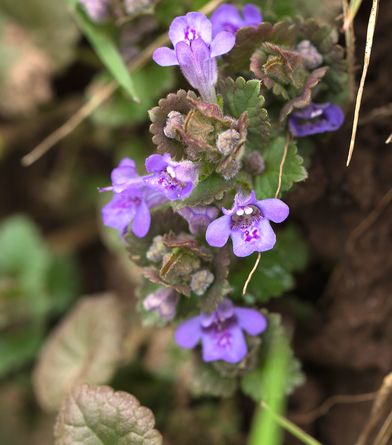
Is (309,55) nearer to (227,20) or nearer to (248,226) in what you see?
(227,20)

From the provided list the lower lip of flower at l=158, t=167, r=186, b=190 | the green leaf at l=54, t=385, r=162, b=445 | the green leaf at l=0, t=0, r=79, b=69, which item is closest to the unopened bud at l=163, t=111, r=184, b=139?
the lower lip of flower at l=158, t=167, r=186, b=190

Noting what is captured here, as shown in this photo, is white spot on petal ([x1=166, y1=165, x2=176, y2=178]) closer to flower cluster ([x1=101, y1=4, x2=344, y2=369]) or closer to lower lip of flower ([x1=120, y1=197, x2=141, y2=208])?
flower cluster ([x1=101, y1=4, x2=344, y2=369])

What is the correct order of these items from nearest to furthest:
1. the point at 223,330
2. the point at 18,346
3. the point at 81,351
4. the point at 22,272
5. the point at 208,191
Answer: the point at 208,191 < the point at 223,330 < the point at 81,351 < the point at 18,346 < the point at 22,272

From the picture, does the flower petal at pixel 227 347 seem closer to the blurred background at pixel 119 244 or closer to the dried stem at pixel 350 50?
the blurred background at pixel 119 244

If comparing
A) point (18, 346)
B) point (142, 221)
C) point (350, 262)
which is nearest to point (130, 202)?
point (142, 221)

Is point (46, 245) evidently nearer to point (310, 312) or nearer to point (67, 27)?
point (67, 27)

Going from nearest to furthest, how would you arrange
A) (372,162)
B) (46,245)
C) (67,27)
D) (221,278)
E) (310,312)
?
(221,278), (372,162), (310,312), (67,27), (46,245)

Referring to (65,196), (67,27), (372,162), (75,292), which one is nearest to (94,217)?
(65,196)
